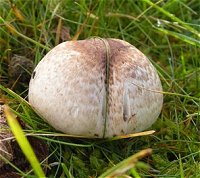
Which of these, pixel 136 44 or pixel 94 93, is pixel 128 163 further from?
pixel 136 44

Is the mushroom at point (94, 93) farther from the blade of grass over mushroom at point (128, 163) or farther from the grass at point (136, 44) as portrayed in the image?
the blade of grass over mushroom at point (128, 163)

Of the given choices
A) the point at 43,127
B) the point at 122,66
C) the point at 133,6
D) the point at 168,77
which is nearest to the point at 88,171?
the point at 43,127

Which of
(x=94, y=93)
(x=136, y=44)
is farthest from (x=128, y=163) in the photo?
(x=136, y=44)

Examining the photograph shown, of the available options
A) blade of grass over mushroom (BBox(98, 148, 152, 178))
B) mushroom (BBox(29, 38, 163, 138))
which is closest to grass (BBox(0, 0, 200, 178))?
mushroom (BBox(29, 38, 163, 138))

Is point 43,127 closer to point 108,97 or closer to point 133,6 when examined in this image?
point 108,97

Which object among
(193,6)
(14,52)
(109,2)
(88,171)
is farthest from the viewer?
(193,6)

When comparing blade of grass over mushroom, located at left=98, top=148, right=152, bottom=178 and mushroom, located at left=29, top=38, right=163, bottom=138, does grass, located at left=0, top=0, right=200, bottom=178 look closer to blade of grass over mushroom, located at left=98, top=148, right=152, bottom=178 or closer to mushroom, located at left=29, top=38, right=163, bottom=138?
mushroom, located at left=29, top=38, right=163, bottom=138

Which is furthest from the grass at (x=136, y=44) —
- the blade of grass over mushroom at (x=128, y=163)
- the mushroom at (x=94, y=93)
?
the blade of grass over mushroom at (x=128, y=163)
